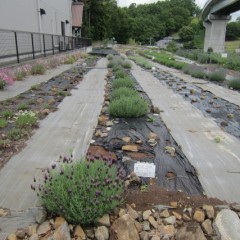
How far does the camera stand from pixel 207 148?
381cm

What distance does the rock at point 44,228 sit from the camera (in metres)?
1.99

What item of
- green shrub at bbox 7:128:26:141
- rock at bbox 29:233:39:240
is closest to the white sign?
rock at bbox 29:233:39:240

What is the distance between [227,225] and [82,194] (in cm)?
107

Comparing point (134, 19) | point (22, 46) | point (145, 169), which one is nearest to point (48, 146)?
point (145, 169)

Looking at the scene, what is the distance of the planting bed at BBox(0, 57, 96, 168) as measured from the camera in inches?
136

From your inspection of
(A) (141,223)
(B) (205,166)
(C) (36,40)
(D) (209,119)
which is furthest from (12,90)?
(C) (36,40)

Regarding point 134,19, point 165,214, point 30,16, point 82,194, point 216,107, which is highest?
point 134,19

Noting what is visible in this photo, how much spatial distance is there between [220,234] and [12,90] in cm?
604

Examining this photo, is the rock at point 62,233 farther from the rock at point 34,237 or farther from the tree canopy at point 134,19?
the tree canopy at point 134,19

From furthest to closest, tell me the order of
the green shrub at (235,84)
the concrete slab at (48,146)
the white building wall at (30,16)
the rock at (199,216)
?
1. the white building wall at (30,16)
2. the green shrub at (235,84)
3. the concrete slab at (48,146)
4. the rock at (199,216)

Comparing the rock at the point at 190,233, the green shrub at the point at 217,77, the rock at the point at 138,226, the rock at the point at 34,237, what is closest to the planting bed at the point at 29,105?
the rock at the point at 34,237

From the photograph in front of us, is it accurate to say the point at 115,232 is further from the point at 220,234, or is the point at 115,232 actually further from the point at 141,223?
the point at 220,234

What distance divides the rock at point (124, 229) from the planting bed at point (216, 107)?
2978 millimetres

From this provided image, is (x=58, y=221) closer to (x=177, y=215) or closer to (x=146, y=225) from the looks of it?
(x=146, y=225)
